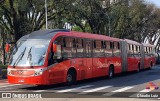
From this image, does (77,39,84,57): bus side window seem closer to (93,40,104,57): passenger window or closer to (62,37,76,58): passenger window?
(62,37,76,58): passenger window

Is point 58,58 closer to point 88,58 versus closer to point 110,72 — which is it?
point 88,58

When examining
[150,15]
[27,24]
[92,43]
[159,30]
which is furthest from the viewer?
[159,30]

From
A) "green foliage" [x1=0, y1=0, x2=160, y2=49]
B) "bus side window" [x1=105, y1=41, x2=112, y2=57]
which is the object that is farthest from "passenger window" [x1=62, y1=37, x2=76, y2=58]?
"green foliage" [x1=0, y1=0, x2=160, y2=49]

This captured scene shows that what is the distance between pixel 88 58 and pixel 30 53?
16.0 ft

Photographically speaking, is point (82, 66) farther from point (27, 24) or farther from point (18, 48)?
point (27, 24)

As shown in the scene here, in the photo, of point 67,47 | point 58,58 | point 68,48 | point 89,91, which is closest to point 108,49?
point 68,48

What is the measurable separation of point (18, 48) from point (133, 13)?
141 feet

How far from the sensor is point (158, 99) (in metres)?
12.7

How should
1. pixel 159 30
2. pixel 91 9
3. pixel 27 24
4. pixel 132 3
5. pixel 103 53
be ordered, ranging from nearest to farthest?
pixel 103 53 → pixel 27 24 → pixel 91 9 → pixel 132 3 → pixel 159 30

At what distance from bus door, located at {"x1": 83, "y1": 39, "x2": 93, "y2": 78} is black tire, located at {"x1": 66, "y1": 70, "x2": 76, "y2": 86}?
1.45 metres

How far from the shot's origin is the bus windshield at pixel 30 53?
15966 millimetres

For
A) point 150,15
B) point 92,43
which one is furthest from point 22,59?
point 150,15

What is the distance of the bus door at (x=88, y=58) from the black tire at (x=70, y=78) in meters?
1.45

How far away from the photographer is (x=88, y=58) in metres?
20.2
